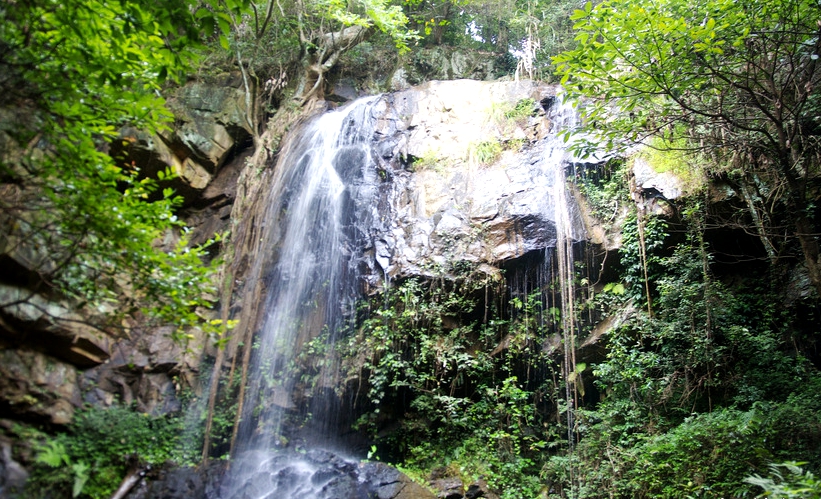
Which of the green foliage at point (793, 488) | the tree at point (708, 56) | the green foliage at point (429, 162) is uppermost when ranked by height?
the green foliage at point (429, 162)

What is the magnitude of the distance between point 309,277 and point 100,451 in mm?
4372

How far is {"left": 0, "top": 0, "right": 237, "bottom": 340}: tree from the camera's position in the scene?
157 inches

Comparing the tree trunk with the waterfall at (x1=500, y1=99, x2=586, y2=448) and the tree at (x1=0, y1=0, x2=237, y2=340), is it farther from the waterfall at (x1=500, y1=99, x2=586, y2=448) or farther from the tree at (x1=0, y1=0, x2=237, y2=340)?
the tree at (x1=0, y1=0, x2=237, y2=340)

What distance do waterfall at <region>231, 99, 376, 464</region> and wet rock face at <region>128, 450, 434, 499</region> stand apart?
0.62 meters

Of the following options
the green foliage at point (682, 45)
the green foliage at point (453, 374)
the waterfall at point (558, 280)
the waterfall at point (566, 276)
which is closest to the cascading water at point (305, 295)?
the green foliage at point (453, 374)

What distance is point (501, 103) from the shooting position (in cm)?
1104

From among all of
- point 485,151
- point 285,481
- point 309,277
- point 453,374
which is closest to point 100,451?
point 285,481

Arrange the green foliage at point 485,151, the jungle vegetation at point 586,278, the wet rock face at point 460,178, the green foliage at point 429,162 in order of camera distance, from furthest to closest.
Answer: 1. the green foliage at point 429,162
2. the green foliage at point 485,151
3. the wet rock face at point 460,178
4. the jungle vegetation at point 586,278

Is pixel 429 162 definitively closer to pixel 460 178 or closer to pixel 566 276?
pixel 460 178

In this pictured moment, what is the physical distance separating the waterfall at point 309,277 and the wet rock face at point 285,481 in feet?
2.02

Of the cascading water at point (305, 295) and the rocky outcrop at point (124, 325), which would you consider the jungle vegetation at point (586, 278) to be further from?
the cascading water at point (305, 295)

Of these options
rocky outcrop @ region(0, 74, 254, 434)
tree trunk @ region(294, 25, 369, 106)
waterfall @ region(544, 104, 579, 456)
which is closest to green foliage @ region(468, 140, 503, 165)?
waterfall @ region(544, 104, 579, 456)

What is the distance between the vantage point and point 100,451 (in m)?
5.91

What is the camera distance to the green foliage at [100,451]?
16.5ft
